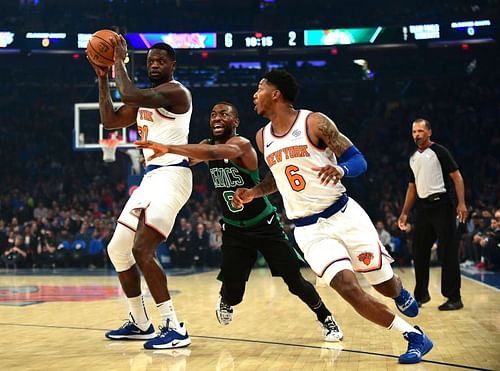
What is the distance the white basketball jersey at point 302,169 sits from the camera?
14.9ft

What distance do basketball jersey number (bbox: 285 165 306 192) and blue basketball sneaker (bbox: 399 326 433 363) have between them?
1.15 meters

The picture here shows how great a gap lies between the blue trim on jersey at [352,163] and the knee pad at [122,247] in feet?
5.98

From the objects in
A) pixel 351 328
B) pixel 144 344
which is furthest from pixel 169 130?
pixel 351 328

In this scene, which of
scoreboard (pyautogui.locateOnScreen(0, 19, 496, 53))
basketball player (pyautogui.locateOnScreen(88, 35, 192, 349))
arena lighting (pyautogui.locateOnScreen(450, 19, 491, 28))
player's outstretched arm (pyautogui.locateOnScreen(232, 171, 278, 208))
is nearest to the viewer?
player's outstretched arm (pyautogui.locateOnScreen(232, 171, 278, 208))

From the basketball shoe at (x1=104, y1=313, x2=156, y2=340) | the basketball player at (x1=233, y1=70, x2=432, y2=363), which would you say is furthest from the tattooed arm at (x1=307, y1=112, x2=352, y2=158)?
the basketball shoe at (x1=104, y1=313, x2=156, y2=340)

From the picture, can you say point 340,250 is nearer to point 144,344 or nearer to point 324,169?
point 324,169

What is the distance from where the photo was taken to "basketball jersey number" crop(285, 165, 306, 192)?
15.0 feet

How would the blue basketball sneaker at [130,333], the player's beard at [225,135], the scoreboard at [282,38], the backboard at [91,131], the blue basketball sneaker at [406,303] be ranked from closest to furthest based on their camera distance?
1. the blue basketball sneaker at [406,303]
2. the blue basketball sneaker at [130,333]
3. the player's beard at [225,135]
4. the backboard at [91,131]
5. the scoreboard at [282,38]

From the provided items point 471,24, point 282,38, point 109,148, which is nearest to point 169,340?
point 109,148

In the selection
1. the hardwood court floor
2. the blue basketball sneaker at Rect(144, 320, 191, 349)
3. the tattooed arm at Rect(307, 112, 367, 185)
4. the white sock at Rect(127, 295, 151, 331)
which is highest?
the tattooed arm at Rect(307, 112, 367, 185)

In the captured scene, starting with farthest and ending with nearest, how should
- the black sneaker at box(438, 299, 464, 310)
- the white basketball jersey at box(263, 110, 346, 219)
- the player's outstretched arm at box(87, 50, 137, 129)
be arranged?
the black sneaker at box(438, 299, 464, 310)
the player's outstretched arm at box(87, 50, 137, 129)
the white basketball jersey at box(263, 110, 346, 219)

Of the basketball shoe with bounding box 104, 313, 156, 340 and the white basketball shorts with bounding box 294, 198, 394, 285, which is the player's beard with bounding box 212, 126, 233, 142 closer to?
the white basketball shorts with bounding box 294, 198, 394, 285

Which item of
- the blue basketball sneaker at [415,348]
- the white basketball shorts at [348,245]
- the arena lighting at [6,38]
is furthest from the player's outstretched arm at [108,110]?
the arena lighting at [6,38]

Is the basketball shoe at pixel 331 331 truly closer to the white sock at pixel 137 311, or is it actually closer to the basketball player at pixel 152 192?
the basketball player at pixel 152 192
